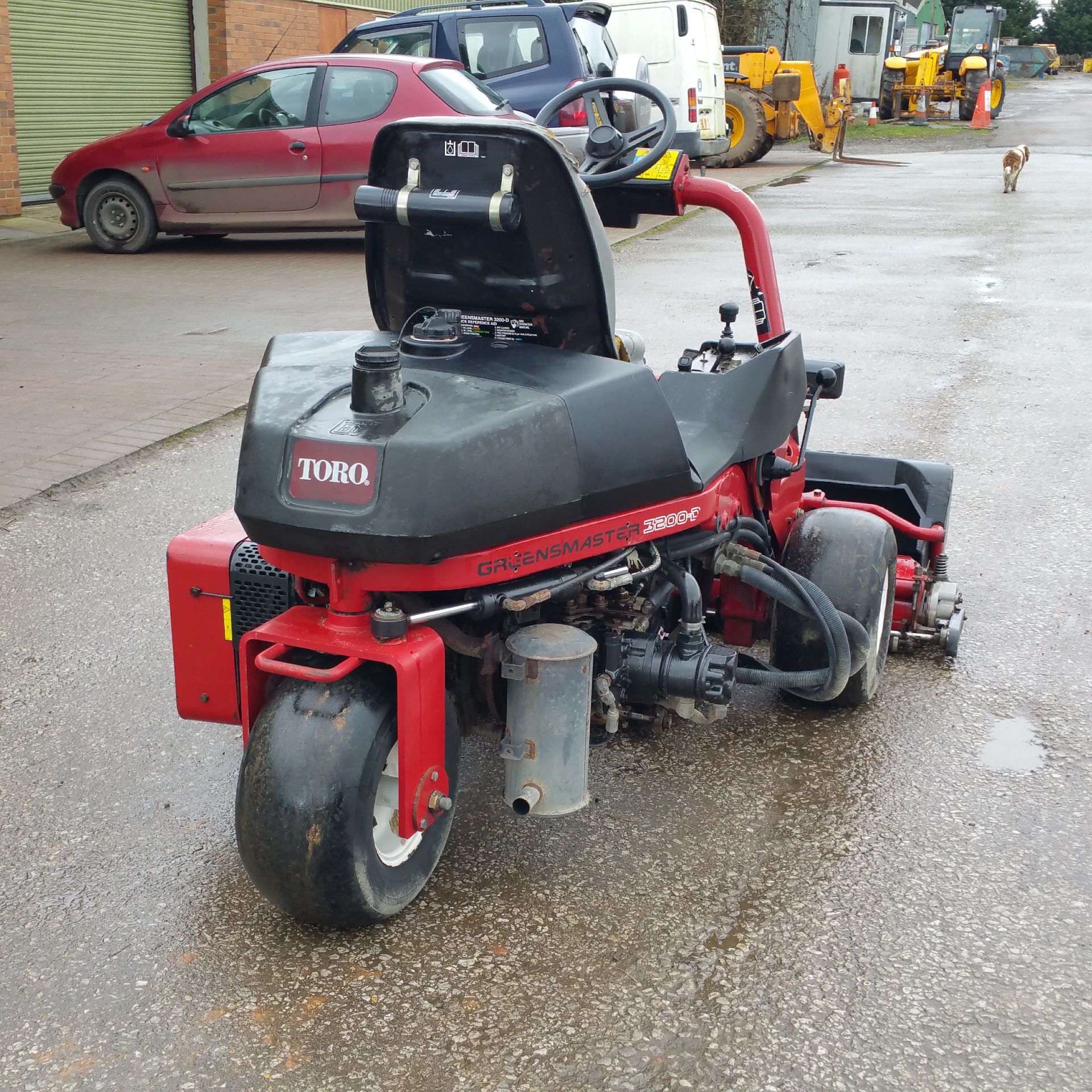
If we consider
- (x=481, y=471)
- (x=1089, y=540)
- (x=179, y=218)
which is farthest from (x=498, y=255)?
(x=179, y=218)

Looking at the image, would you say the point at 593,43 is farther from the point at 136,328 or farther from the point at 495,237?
the point at 495,237

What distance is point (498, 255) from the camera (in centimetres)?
298

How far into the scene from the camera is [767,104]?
24.9 metres

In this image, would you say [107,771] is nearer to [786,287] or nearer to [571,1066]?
[571,1066]

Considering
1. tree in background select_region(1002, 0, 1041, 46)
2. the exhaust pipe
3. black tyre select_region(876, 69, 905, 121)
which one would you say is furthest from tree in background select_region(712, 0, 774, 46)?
tree in background select_region(1002, 0, 1041, 46)

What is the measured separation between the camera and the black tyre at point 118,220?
39.2 feet

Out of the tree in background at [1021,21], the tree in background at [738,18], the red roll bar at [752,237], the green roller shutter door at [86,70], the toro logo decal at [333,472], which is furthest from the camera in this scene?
the tree in background at [1021,21]

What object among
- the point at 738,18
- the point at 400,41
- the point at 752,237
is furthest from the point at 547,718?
the point at 738,18

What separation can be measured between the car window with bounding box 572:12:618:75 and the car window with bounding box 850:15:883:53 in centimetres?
2314

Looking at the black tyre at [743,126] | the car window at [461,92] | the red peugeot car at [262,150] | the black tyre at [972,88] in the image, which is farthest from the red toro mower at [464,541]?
the black tyre at [972,88]

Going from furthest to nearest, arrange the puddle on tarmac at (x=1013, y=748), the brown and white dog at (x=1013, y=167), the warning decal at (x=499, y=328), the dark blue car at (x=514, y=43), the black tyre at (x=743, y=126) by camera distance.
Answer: the black tyre at (x=743, y=126)
the brown and white dog at (x=1013, y=167)
the dark blue car at (x=514, y=43)
the puddle on tarmac at (x=1013, y=748)
the warning decal at (x=499, y=328)

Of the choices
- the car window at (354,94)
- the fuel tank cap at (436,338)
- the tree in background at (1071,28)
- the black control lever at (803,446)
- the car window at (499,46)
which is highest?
the tree in background at (1071,28)

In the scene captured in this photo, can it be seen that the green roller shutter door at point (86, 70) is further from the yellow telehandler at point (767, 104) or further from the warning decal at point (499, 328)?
the warning decal at point (499, 328)

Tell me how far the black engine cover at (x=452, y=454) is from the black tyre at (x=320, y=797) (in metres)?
0.31
